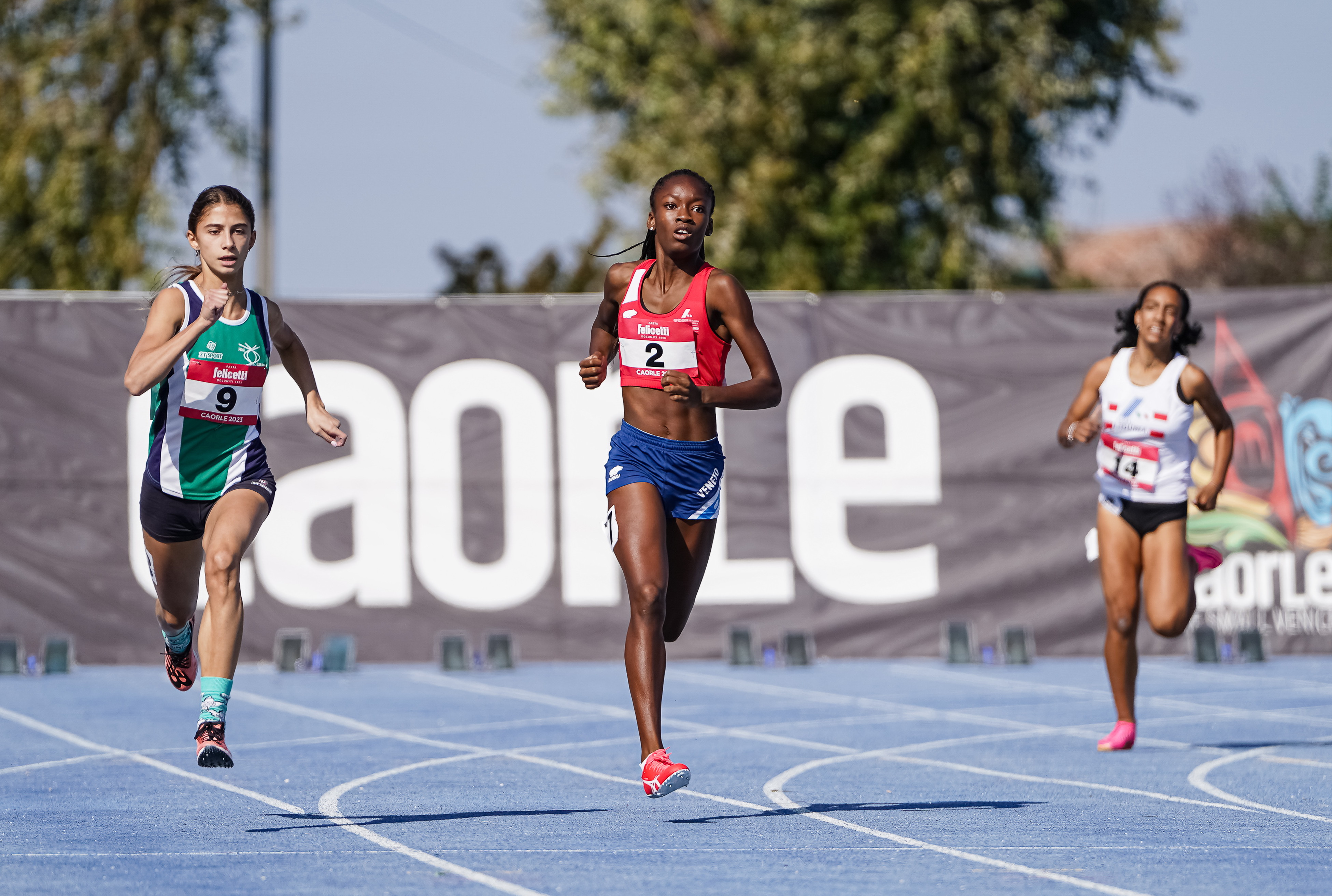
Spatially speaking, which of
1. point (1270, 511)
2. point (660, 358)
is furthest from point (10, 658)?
point (1270, 511)

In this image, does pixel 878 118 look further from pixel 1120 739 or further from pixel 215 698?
pixel 215 698

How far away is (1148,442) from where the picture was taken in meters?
9.28

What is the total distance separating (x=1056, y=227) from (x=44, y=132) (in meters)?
15.6

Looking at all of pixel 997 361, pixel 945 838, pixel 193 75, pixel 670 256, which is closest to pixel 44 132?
pixel 193 75

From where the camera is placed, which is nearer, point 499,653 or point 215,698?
point 215,698

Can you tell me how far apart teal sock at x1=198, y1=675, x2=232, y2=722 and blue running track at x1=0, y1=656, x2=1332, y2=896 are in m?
0.41

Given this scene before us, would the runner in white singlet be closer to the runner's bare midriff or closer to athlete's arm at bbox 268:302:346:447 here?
the runner's bare midriff

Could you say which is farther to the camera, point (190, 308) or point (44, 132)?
point (44, 132)

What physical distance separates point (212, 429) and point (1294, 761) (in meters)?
5.39

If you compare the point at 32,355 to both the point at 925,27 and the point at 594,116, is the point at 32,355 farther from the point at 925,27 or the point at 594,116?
the point at 594,116

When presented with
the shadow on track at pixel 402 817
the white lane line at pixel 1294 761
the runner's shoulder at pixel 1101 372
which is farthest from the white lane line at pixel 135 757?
the runner's shoulder at pixel 1101 372

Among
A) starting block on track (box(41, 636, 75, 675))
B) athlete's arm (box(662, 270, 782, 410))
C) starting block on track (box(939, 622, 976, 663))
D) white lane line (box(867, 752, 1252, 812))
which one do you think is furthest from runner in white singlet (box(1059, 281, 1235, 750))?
starting block on track (box(41, 636, 75, 675))

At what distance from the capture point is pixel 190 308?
6.62 m

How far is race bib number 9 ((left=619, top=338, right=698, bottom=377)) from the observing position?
6836 mm
